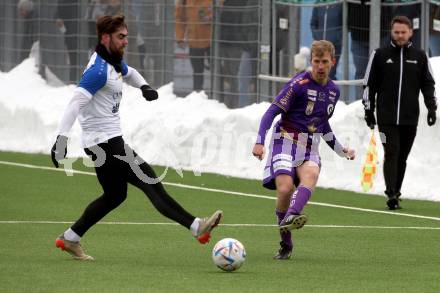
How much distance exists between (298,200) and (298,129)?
774 mm

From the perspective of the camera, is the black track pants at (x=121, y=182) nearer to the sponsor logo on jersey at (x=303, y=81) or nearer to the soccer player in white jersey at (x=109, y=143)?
the soccer player in white jersey at (x=109, y=143)

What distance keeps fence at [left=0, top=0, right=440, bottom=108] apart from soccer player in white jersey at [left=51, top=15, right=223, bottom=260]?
10.1 metres

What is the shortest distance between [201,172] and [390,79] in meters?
5.44

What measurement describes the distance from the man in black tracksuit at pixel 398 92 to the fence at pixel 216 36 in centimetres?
427

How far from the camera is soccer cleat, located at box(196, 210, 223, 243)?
38.3 feet

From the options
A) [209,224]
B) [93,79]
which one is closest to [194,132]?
[93,79]

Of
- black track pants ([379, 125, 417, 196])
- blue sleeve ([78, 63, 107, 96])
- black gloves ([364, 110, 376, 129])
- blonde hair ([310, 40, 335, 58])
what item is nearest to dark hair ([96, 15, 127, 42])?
blue sleeve ([78, 63, 107, 96])

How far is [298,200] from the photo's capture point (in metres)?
12.2

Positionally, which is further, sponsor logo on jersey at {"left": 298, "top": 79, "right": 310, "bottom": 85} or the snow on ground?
the snow on ground

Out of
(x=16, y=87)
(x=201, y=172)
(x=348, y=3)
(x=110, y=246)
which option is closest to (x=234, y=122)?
(x=201, y=172)

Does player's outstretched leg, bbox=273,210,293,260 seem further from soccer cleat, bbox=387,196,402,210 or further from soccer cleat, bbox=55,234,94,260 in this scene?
soccer cleat, bbox=387,196,402,210

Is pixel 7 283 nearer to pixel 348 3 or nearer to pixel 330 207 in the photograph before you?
pixel 330 207

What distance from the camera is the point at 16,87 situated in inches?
1101

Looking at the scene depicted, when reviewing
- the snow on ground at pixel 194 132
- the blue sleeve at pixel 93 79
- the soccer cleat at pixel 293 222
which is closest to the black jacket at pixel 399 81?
the snow on ground at pixel 194 132
